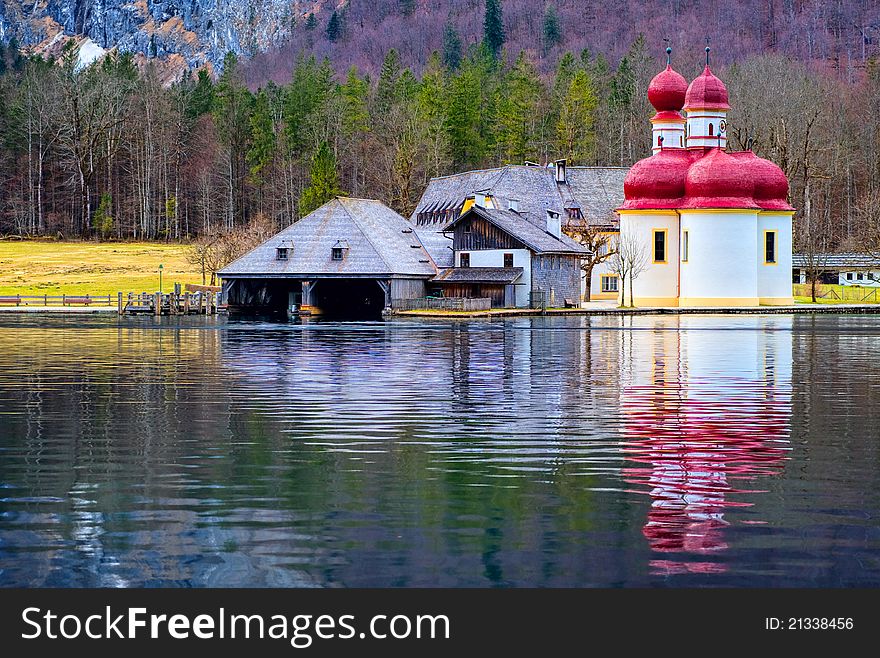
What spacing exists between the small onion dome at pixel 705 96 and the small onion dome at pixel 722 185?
421 centimetres

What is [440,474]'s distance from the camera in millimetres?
16328

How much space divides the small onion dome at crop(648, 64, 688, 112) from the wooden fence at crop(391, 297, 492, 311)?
20.5 metres

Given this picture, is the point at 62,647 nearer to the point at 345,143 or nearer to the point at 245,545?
the point at 245,545

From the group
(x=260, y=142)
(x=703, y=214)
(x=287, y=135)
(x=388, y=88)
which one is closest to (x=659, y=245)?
(x=703, y=214)

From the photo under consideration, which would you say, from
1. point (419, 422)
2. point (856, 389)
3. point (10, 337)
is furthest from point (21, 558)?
point (10, 337)

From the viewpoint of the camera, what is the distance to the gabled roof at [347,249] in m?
76.6

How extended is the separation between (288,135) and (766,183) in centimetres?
6334

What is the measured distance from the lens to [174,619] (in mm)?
10109

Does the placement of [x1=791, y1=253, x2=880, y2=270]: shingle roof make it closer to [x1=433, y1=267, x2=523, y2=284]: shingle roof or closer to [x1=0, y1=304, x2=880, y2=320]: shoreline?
[x1=0, y1=304, x2=880, y2=320]: shoreline

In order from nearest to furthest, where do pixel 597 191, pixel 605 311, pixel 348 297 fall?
pixel 605 311 < pixel 348 297 < pixel 597 191

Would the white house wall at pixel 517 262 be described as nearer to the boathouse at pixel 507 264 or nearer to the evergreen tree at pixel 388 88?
the boathouse at pixel 507 264

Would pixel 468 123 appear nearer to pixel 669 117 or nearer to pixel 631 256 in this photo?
pixel 669 117

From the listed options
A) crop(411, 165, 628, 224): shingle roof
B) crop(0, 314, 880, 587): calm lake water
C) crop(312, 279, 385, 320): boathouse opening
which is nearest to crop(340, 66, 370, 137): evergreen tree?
crop(411, 165, 628, 224): shingle roof

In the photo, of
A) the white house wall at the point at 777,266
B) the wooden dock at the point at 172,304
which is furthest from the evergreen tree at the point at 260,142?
the white house wall at the point at 777,266
